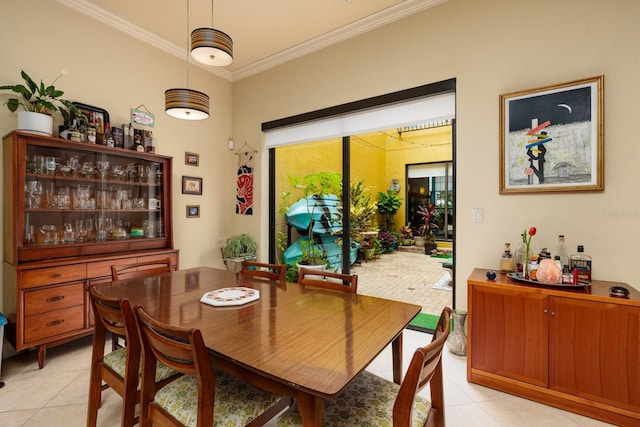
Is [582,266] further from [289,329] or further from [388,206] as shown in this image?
[388,206]

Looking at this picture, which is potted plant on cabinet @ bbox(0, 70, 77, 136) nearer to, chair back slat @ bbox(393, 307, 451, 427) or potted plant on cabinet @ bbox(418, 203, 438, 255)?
chair back slat @ bbox(393, 307, 451, 427)

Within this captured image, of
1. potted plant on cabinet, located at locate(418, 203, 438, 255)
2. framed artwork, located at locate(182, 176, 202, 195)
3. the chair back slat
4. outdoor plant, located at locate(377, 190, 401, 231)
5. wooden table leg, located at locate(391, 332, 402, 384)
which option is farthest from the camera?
outdoor plant, located at locate(377, 190, 401, 231)

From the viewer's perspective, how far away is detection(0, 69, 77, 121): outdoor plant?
240 centimetres

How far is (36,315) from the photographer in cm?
234

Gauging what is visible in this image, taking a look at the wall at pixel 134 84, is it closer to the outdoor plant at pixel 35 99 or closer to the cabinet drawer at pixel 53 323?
the outdoor plant at pixel 35 99

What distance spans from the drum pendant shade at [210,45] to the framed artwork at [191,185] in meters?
2.16

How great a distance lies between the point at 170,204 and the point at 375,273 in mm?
3398

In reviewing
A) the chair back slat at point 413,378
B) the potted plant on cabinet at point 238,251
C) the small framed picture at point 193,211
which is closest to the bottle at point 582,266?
the chair back slat at point 413,378

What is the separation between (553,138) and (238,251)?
11.6ft

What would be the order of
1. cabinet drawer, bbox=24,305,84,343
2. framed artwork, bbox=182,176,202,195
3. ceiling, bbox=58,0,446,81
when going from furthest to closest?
framed artwork, bbox=182,176,202,195, ceiling, bbox=58,0,446,81, cabinet drawer, bbox=24,305,84,343

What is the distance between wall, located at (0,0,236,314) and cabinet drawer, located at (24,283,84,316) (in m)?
1.30

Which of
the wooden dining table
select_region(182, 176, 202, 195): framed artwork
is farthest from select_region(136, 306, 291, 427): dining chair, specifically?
select_region(182, 176, 202, 195): framed artwork

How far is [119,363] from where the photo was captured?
61.4 inches

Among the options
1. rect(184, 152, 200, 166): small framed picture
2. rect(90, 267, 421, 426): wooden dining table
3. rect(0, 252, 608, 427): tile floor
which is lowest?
rect(0, 252, 608, 427): tile floor
